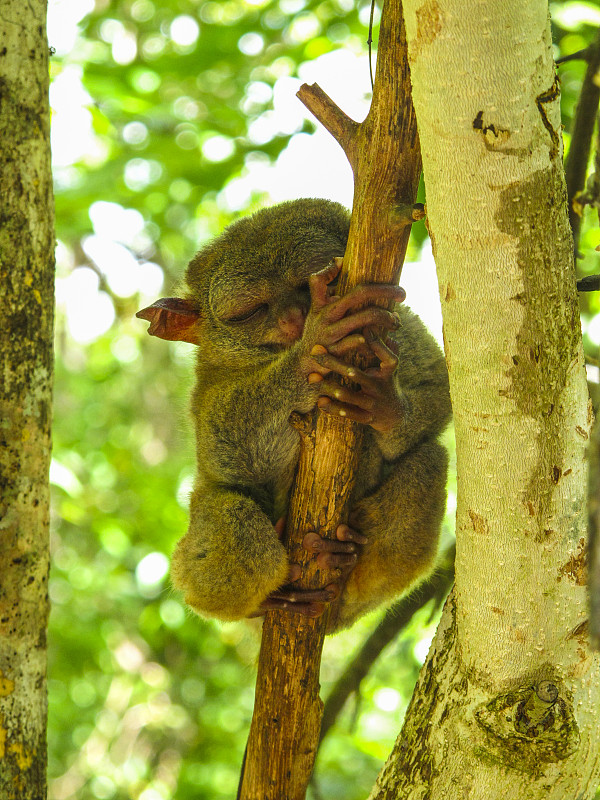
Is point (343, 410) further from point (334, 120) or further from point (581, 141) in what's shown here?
point (581, 141)

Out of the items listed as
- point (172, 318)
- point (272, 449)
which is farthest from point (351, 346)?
point (172, 318)

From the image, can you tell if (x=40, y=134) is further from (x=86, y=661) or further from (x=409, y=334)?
(x=86, y=661)

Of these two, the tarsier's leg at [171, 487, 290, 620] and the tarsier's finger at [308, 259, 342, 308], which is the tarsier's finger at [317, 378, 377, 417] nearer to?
the tarsier's finger at [308, 259, 342, 308]

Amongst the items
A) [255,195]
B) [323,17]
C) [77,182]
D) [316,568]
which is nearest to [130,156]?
[77,182]

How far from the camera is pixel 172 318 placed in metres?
3.05

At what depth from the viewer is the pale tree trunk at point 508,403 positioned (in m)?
1.49

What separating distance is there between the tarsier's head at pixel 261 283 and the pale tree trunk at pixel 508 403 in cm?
116

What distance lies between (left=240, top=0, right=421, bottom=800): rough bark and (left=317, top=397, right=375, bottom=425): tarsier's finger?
0.15 feet

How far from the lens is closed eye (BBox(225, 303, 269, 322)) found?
295 cm

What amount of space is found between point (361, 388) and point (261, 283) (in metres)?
0.73

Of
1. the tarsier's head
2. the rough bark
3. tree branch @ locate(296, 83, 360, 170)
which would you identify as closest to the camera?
the rough bark

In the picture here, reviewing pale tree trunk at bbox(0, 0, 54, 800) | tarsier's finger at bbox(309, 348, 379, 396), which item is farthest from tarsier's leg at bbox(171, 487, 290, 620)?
tarsier's finger at bbox(309, 348, 379, 396)

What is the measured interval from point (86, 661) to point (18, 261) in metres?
3.63

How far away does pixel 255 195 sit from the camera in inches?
243
